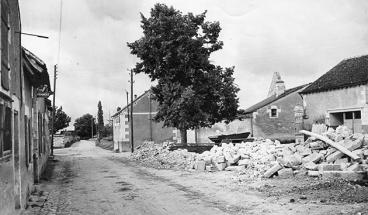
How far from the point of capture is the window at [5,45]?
23.2ft

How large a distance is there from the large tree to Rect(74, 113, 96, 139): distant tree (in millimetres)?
93967

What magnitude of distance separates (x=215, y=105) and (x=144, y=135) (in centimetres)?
1838

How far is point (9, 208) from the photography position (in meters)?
7.30

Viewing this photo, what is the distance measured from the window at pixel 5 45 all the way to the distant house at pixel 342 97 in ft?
76.0

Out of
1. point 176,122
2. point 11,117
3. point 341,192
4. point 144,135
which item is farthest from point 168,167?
point 144,135

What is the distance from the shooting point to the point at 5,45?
739cm

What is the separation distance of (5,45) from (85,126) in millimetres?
118579

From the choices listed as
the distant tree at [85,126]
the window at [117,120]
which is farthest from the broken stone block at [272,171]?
the distant tree at [85,126]

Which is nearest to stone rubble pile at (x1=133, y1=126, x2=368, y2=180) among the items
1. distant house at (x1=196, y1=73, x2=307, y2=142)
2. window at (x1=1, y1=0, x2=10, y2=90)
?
window at (x1=1, y1=0, x2=10, y2=90)

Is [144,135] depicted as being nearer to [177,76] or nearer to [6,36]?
[177,76]

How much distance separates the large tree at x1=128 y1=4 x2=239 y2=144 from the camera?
30.2 metres

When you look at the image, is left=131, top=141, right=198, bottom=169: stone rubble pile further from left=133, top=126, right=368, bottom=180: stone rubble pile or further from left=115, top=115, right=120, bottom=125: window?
left=115, top=115, right=120, bottom=125: window

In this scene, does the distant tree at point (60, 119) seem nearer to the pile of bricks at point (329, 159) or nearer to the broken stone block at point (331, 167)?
the pile of bricks at point (329, 159)

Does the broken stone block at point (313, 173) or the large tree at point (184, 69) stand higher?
the large tree at point (184, 69)
